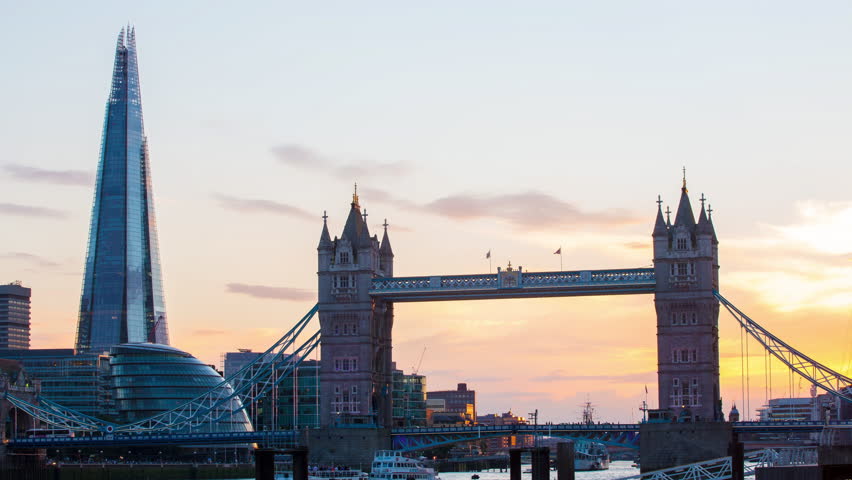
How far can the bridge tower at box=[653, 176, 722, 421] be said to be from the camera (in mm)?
121812

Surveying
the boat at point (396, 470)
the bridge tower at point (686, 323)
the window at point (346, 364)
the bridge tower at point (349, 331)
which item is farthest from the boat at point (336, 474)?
the bridge tower at point (686, 323)

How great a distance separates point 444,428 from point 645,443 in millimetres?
19911

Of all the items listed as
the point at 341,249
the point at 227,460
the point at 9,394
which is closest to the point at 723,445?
the point at 341,249

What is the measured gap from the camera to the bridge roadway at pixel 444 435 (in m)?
119

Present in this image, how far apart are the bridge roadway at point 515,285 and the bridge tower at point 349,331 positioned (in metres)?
1.96

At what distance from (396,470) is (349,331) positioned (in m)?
18.3

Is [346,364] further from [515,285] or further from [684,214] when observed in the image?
[684,214]

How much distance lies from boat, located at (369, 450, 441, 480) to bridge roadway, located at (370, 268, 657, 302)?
16.6 m

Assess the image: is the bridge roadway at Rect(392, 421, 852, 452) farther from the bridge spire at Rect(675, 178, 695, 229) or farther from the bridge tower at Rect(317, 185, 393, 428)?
the bridge spire at Rect(675, 178, 695, 229)

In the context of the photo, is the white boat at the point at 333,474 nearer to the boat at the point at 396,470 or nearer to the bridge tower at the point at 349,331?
the boat at the point at 396,470

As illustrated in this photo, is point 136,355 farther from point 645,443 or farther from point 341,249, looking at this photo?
point 645,443

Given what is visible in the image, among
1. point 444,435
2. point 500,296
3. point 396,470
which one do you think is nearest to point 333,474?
point 396,470

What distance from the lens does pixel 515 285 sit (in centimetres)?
12694

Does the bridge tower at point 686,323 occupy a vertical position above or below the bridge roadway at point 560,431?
above
